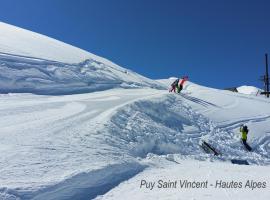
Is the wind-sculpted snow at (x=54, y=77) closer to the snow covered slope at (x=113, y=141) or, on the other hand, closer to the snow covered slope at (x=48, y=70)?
the snow covered slope at (x=48, y=70)

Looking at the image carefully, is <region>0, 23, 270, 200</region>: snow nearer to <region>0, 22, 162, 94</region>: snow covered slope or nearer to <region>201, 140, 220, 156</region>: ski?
<region>0, 22, 162, 94</region>: snow covered slope

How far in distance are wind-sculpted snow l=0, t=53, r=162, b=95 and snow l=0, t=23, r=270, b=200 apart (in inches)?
2.9

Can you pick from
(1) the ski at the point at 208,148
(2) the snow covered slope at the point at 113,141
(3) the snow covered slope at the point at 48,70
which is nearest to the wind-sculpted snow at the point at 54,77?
(3) the snow covered slope at the point at 48,70

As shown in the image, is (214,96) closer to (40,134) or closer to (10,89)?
(10,89)

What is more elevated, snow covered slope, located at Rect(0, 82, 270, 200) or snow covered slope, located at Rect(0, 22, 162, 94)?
snow covered slope, located at Rect(0, 22, 162, 94)

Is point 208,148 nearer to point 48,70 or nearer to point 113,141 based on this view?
point 113,141

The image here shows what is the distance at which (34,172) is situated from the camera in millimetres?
10055

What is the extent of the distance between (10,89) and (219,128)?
450 inches

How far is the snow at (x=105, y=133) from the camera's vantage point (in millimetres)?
10008

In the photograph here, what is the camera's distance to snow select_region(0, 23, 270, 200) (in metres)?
10.0

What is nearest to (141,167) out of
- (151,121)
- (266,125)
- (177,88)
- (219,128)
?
(151,121)

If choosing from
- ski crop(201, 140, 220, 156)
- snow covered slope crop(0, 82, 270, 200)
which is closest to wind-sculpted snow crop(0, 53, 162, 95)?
snow covered slope crop(0, 82, 270, 200)

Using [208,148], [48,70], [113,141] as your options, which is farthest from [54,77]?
[113,141]

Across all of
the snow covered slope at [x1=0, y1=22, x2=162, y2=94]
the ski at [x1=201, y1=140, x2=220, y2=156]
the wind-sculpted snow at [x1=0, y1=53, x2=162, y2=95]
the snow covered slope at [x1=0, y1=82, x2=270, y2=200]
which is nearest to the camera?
the snow covered slope at [x1=0, y1=82, x2=270, y2=200]
